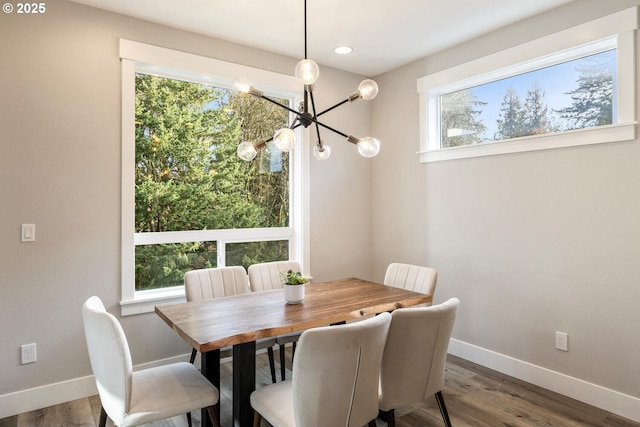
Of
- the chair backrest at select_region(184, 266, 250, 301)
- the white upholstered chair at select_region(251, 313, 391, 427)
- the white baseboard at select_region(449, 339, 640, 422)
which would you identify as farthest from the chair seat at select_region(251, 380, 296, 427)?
the white baseboard at select_region(449, 339, 640, 422)

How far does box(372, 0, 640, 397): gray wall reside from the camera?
98.0 inches

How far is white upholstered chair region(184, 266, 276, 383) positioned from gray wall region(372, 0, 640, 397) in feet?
5.66

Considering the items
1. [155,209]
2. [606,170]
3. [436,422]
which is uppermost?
[606,170]

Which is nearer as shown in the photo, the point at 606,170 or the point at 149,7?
the point at 606,170

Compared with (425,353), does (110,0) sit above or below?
above

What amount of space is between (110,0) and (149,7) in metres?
0.24

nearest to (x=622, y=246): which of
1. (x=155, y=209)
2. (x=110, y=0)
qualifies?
(x=155, y=209)

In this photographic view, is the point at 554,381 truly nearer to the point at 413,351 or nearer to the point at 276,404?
the point at 413,351

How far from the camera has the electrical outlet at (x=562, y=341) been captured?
8.93ft

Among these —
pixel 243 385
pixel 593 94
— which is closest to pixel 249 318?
pixel 243 385

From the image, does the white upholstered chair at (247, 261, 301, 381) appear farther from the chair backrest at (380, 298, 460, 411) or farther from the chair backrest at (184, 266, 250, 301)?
the chair backrest at (380, 298, 460, 411)

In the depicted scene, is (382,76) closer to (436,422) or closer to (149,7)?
(149,7)

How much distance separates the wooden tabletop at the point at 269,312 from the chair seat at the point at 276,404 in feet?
0.82

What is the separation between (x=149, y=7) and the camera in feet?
8.96
